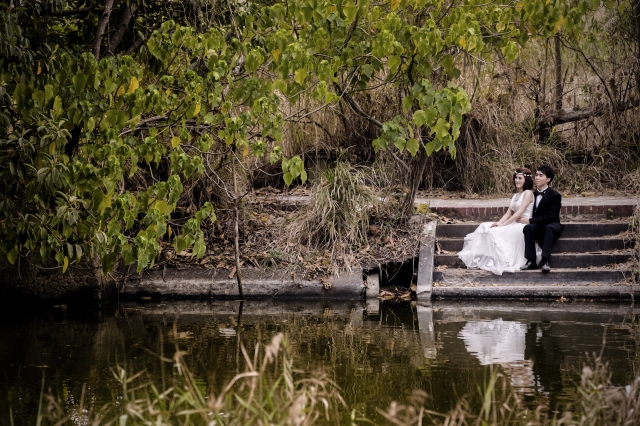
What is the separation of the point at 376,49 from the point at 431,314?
337cm

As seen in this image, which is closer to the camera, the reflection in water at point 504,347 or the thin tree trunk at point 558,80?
the reflection in water at point 504,347

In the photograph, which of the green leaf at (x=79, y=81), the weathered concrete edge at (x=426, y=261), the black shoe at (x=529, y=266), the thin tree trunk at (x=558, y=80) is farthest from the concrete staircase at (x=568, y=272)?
the green leaf at (x=79, y=81)

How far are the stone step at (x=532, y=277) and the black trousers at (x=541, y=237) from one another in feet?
0.95

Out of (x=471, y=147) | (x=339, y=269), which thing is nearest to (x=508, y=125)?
(x=471, y=147)

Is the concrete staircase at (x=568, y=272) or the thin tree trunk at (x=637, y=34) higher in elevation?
the thin tree trunk at (x=637, y=34)

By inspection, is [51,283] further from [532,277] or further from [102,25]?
[532,277]

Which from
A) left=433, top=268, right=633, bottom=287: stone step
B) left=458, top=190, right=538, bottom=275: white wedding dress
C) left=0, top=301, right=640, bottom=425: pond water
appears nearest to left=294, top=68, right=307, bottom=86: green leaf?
left=0, top=301, right=640, bottom=425: pond water

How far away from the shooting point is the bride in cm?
1134

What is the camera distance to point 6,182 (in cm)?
696

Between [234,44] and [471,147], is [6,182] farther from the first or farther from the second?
[471,147]

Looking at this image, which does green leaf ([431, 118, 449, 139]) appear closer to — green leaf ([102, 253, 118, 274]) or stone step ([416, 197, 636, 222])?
green leaf ([102, 253, 118, 274])

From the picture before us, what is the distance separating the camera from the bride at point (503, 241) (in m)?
11.3

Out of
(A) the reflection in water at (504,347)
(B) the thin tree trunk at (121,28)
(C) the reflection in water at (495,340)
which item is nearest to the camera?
(A) the reflection in water at (504,347)

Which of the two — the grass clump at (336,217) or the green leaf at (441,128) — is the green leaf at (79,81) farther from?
the grass clump at (336,217)
